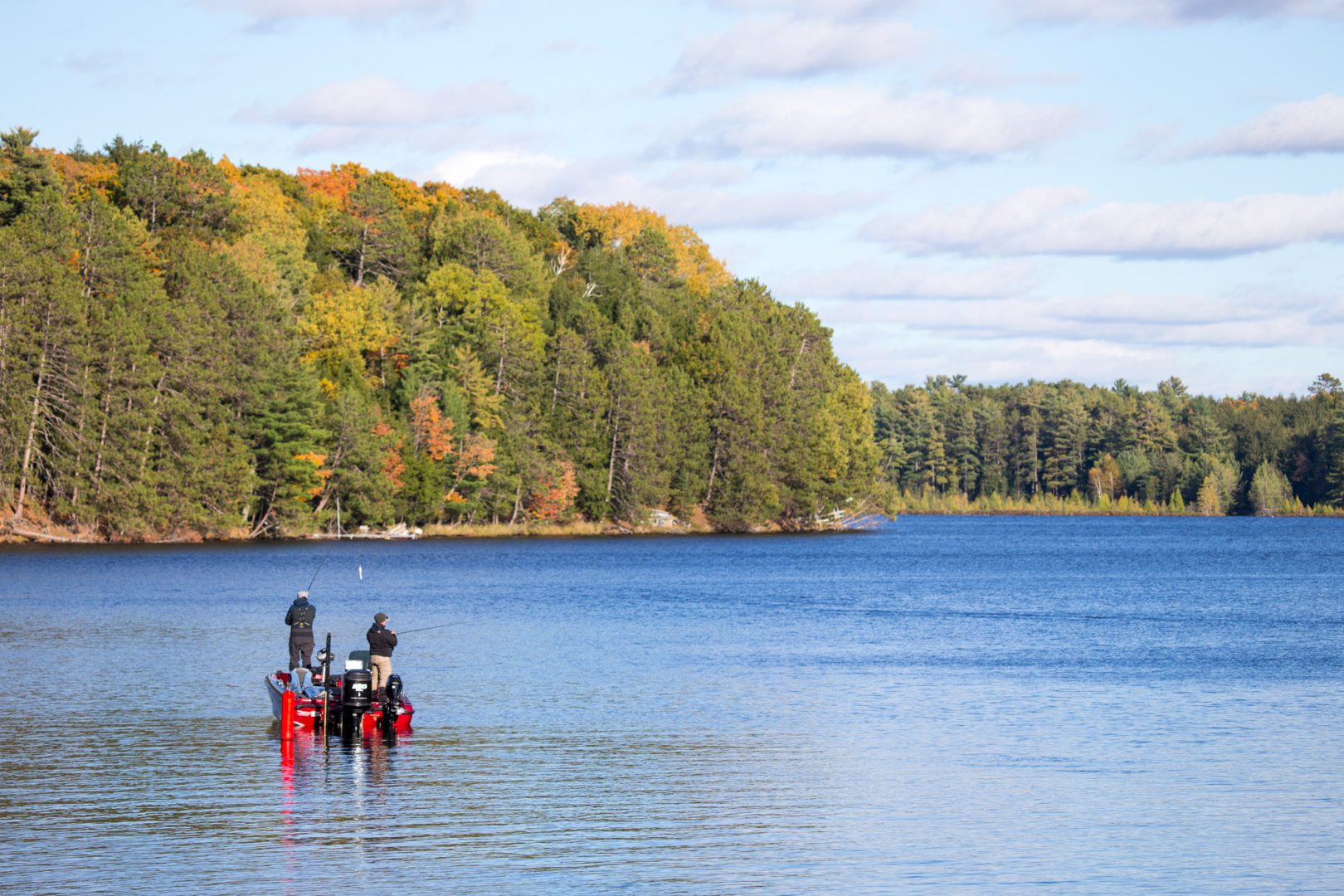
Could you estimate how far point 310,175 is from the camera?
16950 centimetres

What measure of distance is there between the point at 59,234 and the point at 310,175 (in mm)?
75274

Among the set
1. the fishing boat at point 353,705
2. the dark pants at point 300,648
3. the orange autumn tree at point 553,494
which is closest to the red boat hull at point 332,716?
the fishing boat at point 353,705

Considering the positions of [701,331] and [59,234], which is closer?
[59,234]

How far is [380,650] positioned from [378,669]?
448 millimetres

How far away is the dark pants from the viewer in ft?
110

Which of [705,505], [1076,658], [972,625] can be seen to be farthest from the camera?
[705,505]

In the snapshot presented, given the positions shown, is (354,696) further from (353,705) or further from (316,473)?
(316,473)

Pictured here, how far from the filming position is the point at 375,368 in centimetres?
12600

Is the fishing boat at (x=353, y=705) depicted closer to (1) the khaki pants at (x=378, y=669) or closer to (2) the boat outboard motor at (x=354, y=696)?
(2) the boat outboard motor at (x=354, y=696)

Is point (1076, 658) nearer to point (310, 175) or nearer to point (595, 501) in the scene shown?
point (595, 501)

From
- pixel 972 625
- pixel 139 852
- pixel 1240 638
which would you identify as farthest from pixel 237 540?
pixel 139 852

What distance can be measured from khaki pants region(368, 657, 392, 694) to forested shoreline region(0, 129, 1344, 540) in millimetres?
67957

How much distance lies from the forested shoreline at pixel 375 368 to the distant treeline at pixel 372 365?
0.24 meters

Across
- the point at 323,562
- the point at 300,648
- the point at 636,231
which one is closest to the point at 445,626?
the point at 300,648
